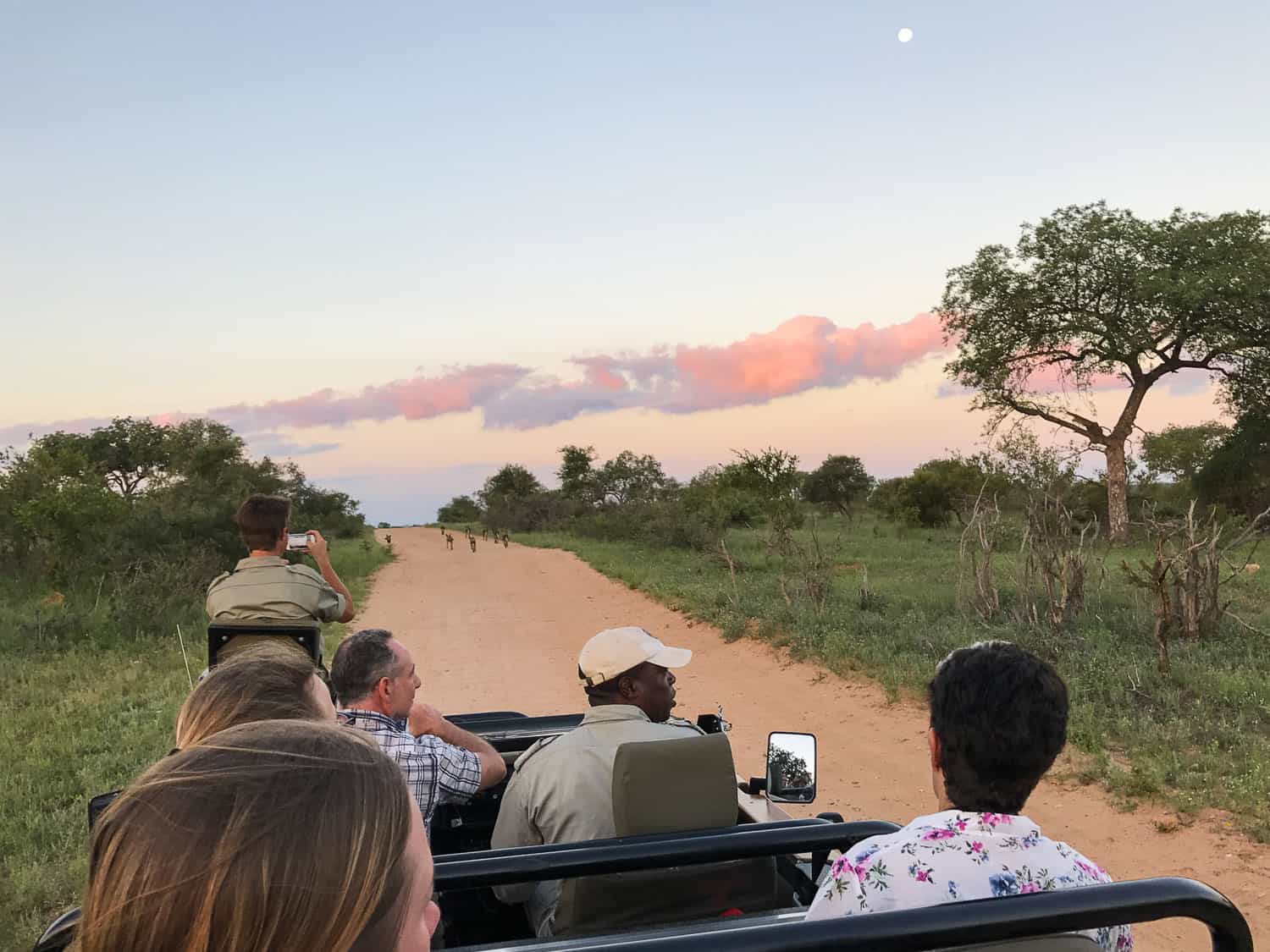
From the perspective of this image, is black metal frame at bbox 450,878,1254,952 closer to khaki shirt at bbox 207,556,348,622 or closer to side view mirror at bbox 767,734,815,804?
side view mirror at bbox 767,734,815,804

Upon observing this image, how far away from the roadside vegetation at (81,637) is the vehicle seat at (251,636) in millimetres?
938

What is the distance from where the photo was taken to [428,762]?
9.84ft

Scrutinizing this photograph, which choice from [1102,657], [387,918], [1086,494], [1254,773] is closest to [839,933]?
[387,918]

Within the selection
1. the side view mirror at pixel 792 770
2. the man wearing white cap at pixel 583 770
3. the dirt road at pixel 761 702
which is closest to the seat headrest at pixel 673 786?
the man wearing white cap at pixel 583 770

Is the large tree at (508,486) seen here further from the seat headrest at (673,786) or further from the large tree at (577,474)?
the seat headrest at (673,786)

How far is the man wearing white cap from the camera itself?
2734 millimetres

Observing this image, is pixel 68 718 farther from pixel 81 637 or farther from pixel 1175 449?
pixel 1175 449

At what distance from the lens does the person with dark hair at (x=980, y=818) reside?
1735 millimetres

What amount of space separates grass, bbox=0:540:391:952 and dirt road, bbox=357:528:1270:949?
2.26m

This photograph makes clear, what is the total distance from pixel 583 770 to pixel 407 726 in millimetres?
777

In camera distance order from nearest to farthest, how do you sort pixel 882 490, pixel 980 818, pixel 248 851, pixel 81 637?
pixel 248 851
pixel 980 818
pixel 81 637
pixel 882 490

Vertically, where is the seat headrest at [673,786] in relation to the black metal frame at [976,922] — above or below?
below

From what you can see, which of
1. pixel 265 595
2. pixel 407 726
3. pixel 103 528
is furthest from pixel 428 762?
pixel 103 528

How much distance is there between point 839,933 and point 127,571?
46.2ft
